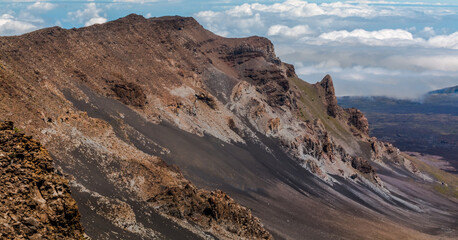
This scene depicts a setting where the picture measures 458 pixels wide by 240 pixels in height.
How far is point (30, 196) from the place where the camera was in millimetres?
20516

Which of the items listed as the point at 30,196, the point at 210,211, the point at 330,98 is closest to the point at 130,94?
the point at 210,211

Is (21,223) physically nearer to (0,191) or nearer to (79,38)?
(0,191)

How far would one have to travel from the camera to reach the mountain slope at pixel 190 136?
4956cm

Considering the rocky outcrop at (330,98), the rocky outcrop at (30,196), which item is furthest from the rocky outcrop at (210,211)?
the rocky outcrop at (330,98)

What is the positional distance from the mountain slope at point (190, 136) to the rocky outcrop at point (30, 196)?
39.1 ft

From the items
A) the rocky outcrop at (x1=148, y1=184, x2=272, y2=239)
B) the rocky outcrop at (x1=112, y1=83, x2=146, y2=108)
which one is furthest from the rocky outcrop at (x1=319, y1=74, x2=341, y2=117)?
the rocky outcrop at (x1=148, y1=184, x2=272, y2=239)

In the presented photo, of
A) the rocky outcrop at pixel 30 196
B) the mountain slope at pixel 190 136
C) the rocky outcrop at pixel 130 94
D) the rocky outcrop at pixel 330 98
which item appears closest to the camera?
the rocky outcrop at pixel 30 196

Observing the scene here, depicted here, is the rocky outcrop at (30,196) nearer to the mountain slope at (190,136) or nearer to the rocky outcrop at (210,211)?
the mountain slope at (190,136)

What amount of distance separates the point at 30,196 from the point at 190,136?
66.0 m

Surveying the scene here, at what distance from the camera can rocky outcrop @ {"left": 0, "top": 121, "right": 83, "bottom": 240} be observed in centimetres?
1909

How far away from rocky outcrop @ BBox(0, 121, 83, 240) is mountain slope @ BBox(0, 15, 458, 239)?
1193 centimetres

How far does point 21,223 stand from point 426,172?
207 metres

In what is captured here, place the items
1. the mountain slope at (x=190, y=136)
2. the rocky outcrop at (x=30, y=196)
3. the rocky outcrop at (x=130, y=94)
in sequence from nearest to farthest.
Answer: the rocky outcrop at (x=30, y=196) → the mountain slope at (x=190, y=136) → the rocky outcrop at (x=130, y=94)

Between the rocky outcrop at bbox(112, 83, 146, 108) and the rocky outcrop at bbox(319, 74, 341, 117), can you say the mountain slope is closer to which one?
the rocky outcrop at bbox(112, 83, 146, 108)
